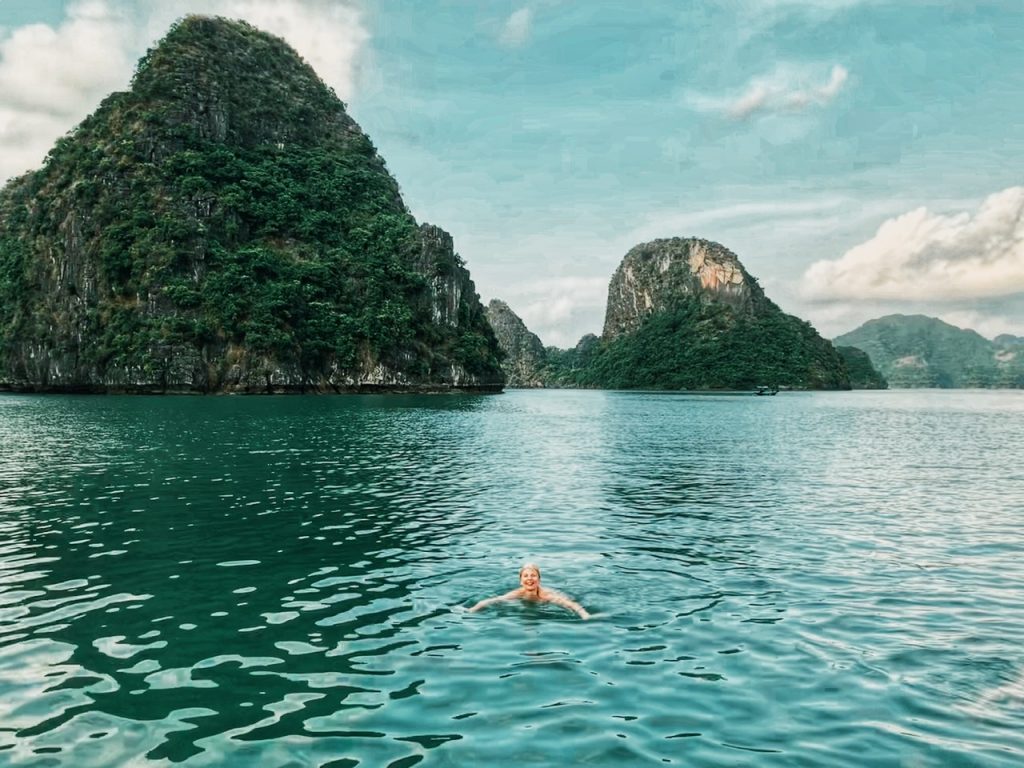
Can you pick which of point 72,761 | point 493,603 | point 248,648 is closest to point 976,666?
point 493,603

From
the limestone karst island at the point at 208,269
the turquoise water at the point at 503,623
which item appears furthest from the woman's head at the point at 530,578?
the limestone karst island at the point at 208,269

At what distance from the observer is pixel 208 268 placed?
145m

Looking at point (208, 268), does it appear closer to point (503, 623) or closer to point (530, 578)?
point (530, 578)

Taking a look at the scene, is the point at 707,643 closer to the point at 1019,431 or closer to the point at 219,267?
the point at 1019,431

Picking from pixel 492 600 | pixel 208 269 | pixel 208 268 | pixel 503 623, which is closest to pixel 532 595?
pixel 492 600

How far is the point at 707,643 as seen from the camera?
1246 centimetres

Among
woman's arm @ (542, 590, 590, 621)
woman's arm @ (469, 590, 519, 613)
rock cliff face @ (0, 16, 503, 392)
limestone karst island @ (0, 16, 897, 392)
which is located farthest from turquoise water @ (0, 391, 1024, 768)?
rock cliff face @ (0, 16, 503, 392)

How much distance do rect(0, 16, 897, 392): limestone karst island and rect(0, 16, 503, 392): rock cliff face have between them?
0.40 m

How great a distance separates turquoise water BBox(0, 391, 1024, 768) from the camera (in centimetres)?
895

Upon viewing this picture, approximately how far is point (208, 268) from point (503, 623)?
150 m

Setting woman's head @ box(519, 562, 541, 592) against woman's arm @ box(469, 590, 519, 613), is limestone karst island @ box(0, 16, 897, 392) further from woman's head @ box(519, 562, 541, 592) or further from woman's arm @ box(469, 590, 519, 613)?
woman's head @ box(519, 562, 541, 592)

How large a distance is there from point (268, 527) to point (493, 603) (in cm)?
1146

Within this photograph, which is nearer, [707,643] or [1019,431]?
[707,643]

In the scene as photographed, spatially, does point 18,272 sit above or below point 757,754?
above
